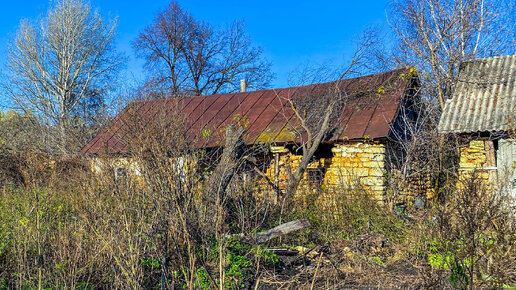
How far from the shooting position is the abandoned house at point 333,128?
9906mm

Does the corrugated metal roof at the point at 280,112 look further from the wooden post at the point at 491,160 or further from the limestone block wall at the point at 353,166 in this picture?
the wooden post at the point at 491,160

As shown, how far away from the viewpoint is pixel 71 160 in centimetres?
1187

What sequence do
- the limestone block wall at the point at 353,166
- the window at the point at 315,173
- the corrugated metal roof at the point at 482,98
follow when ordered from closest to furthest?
the corrugated metal roof at the point at 482,98, the limestone block wall at the point at 353,166, the window at the point at 315,173

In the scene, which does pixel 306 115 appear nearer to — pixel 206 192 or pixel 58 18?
pixel 206 192

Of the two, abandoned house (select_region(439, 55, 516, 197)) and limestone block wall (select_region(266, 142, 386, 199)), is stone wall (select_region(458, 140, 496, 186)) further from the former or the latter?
limestone block wall (select_region(266, 142, 386, 199))

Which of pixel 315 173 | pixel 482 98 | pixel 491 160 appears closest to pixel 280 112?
pixel 315 173

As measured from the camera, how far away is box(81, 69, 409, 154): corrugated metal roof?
33.4ft

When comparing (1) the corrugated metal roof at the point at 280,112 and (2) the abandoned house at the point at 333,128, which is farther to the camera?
(1) the corrugated metal roof at the point at 280,112

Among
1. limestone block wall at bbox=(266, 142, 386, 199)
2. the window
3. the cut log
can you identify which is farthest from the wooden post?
the cut log

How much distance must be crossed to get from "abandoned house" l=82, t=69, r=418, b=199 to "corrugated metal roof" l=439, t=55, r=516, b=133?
1184mm

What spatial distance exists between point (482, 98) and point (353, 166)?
3.16 meters

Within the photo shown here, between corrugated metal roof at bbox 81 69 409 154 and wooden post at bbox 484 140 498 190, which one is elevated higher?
corrugated metal roof at bbox 81 69 409 154

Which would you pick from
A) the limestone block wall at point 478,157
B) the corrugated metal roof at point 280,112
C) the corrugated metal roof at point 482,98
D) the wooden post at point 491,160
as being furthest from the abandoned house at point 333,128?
the wooden post at point 491,160

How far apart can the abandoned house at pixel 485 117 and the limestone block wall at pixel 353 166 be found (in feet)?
5.15
